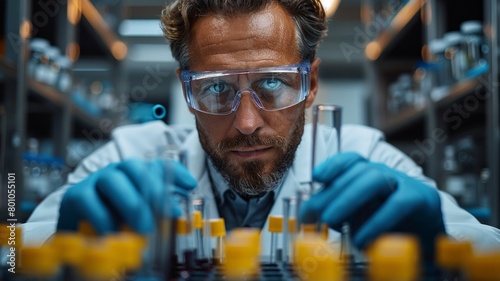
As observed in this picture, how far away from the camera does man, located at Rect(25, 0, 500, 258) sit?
86 centimetres

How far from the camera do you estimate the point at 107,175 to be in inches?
35.5

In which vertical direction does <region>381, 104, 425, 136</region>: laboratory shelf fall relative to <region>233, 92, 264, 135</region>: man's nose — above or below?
above

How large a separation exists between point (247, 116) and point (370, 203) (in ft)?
1.45

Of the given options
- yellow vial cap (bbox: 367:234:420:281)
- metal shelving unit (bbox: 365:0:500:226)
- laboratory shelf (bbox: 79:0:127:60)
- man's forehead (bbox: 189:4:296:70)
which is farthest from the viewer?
laboratory shelf (bbox: 79:0:127:60)

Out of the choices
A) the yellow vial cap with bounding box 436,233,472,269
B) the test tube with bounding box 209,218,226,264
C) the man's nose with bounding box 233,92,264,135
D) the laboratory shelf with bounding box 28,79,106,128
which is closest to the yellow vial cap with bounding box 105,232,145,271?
the test tube with bounding box 209,218,226,264

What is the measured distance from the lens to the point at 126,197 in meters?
0.82

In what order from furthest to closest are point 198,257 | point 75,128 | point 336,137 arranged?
point 75,128 → point 336,137 → point 198,257

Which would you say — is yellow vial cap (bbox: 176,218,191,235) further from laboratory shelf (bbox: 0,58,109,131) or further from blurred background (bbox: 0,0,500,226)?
laboratory shelf (bbox: 0,58,109,131)

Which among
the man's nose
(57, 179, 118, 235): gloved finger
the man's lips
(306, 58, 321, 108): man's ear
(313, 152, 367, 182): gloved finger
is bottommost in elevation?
(57, 179, 118, 235): gloved finger

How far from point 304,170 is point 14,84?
4.20 ft

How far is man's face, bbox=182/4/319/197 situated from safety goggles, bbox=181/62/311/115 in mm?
33

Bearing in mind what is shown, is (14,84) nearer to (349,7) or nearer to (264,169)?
(264,169)

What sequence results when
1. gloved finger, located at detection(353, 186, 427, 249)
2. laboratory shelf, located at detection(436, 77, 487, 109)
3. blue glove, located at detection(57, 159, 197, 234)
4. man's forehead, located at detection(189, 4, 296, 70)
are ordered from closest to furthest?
blue glove, located at detection(57, 159, 197, 234) → gloved finger, located at detection(353, 186, 427, 249) → man's forehead, located at detection(189, 4, 296, 70) → laboratory shelf, located at detection(436, 77, 487, 109)

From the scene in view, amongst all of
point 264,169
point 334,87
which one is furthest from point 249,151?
point 334,87
